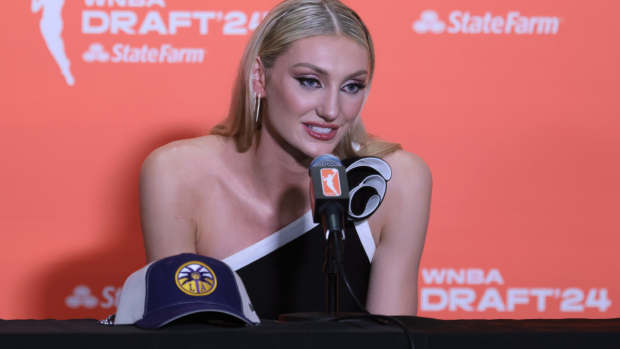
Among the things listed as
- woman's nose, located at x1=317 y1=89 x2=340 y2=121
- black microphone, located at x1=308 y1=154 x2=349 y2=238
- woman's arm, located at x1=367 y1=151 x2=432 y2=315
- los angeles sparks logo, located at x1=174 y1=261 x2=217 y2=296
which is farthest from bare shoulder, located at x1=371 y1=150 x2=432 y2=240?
los angeles sparks logo, located at x1=174 y1=261 x2=217 y2=296

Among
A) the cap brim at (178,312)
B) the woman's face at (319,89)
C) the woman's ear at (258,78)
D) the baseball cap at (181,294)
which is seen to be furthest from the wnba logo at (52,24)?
the cap brim at (178,312)

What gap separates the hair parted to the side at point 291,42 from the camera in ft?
6.29

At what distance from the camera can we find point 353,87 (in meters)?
1.92

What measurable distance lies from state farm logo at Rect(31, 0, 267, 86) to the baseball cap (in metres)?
1.64

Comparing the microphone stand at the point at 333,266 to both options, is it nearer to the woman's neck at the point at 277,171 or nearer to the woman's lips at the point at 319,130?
the woman's lips at the point at 319,130

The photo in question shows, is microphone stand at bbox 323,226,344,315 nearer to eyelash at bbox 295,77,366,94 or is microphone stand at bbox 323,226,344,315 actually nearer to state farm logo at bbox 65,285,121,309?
eyelash at bbox 295,77,366,94

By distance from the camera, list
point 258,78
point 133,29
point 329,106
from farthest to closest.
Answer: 1. point 133,29
2. point 258,78
3. point 329,106

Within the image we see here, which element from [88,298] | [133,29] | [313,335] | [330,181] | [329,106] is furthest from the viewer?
[88,298]

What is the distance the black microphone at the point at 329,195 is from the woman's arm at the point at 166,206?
0.89 m

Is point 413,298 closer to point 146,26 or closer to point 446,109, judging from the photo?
point 446,109

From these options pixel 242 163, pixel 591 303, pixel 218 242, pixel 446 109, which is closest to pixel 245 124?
pixel 242 163

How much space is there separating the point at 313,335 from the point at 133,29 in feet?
6.26

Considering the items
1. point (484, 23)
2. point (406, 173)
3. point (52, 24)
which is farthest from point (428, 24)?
point (52, 24)

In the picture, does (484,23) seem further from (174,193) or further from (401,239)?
(174,193)
